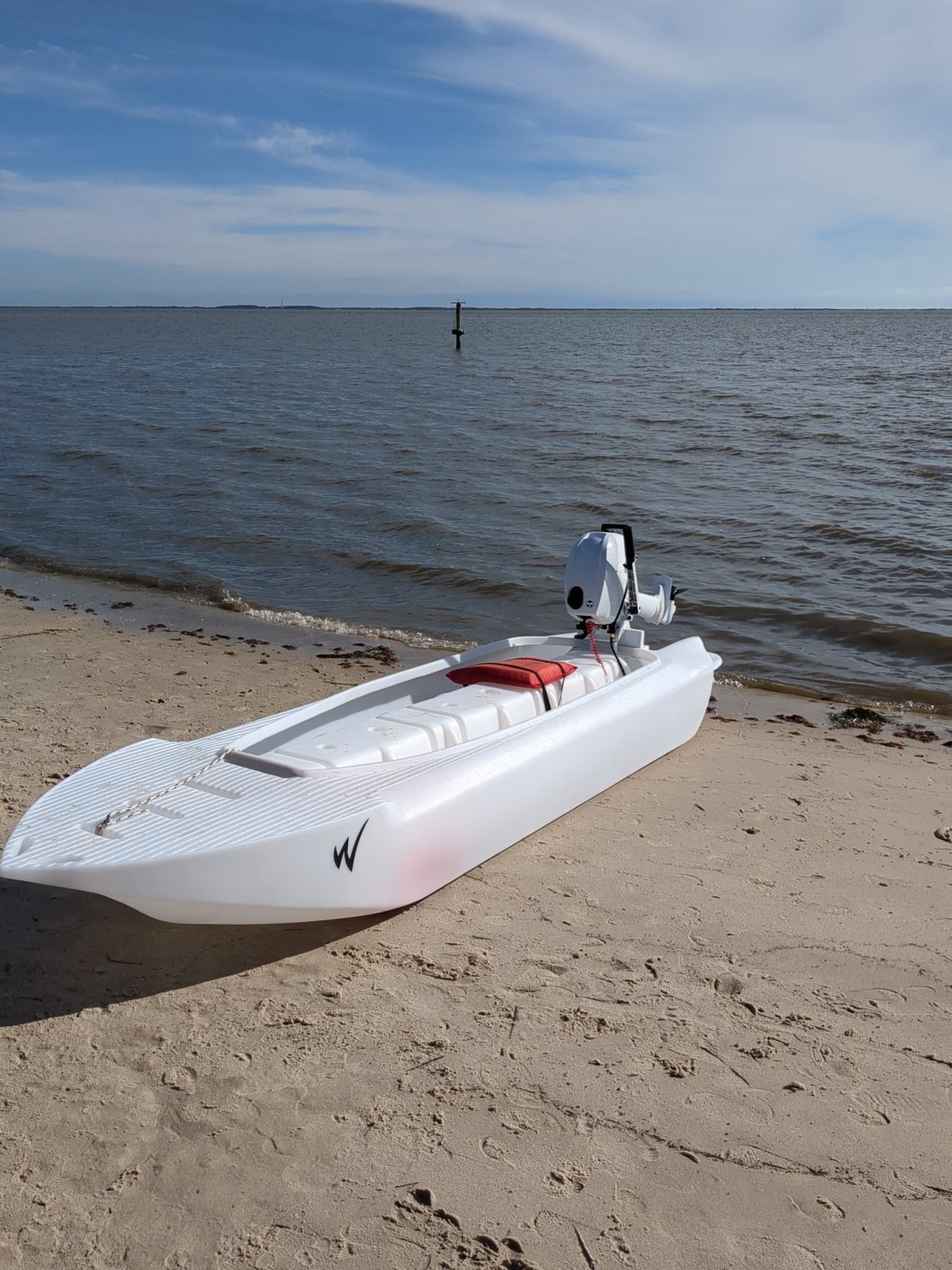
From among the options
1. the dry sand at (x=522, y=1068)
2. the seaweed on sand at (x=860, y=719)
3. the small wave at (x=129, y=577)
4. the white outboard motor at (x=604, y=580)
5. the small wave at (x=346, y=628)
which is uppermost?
the white outboard motor at (x=604, y=580)

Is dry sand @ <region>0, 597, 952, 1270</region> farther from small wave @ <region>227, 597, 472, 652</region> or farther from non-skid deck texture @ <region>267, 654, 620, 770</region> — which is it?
small wave @ <region>227, 597, 472, 652</region>

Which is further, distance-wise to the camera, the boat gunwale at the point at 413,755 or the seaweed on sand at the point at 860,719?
the seaweed on sand at the point at 860,719

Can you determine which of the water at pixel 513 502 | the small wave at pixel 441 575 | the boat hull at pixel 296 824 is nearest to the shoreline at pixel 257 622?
the water at pixel 513 502

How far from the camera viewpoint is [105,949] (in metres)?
4.02

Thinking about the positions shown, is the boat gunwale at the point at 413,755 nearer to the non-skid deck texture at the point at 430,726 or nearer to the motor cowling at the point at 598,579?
the non-skid deck texture at the point at 430,726

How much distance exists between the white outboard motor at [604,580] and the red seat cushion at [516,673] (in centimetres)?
60

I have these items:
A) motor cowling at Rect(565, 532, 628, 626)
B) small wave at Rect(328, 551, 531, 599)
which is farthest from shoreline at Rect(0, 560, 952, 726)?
motor cowling at Rect(565, 532, 628, 626)

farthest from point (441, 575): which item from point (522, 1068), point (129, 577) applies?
point (522, 1068)

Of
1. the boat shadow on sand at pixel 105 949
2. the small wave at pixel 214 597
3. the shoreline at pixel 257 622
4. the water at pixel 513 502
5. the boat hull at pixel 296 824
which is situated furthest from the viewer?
the water at pixel 513 502

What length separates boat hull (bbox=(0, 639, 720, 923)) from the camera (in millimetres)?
3541

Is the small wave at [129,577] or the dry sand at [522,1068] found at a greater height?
the small wave at [129,577]

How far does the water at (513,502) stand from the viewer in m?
10.2

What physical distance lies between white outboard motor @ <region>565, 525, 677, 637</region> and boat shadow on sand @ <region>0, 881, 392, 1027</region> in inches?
107

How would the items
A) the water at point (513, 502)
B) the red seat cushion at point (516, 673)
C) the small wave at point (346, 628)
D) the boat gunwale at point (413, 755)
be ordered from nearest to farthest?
the boat gunwale at point (413, 755)
the red seat cushion at point (516, 673)
the small wave at point (346, 628)
the water at point (513, 502)
